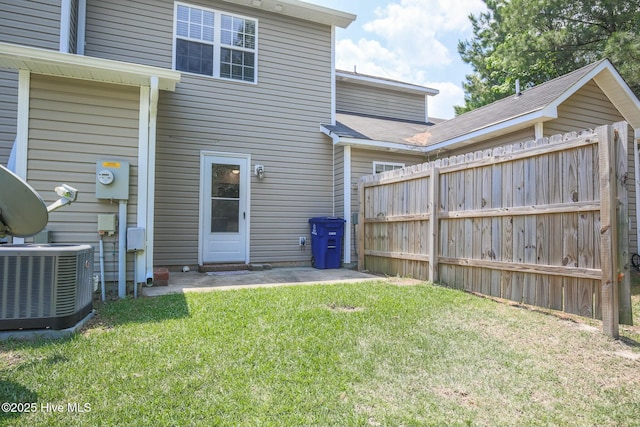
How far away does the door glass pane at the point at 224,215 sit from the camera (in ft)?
22.7

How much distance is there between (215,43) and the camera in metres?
7.16

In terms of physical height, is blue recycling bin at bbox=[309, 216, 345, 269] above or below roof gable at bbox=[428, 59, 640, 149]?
below

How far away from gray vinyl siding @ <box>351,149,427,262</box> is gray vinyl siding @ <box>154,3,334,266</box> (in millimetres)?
638

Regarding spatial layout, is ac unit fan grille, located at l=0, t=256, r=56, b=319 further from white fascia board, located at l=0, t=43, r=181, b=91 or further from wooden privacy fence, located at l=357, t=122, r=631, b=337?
wooden privacy fence, located at l=357, t=122, r=631, b=337

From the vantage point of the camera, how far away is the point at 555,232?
3.69 metres

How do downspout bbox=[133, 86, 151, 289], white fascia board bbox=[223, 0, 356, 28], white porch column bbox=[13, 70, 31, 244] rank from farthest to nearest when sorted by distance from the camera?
white fascia board bbox=[223, 0, 356, 28] → downspout bbox=[133, 86, 151, 289] → white porch column bbox=[13, 70, 31, 244]

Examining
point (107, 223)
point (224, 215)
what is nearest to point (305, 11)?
point (224, 215)

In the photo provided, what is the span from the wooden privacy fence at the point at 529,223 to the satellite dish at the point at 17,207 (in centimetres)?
455

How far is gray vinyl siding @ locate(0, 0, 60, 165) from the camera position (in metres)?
5.50

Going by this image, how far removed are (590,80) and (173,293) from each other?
329 inches

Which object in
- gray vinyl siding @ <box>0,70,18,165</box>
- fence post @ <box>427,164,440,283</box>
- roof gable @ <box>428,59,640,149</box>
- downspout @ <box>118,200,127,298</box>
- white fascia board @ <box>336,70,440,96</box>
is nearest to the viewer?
downspout @ <box>118,200,127,298</box>

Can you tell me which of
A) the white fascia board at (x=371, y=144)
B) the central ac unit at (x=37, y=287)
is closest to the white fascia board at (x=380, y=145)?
the white fascia board at (x=371, y=144)

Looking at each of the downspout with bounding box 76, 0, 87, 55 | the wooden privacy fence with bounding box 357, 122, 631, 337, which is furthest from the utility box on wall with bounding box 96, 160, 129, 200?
the wooden privacy fence with bounding box 357, 122, 631, 337

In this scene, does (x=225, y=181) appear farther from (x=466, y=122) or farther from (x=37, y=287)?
(x=466, y=122)
